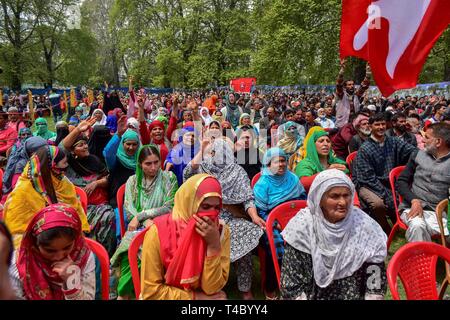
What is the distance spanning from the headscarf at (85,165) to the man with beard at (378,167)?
2.81m

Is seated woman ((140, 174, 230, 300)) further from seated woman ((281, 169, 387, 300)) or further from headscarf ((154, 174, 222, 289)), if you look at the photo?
seated woman ((281, 169, 387, 300))

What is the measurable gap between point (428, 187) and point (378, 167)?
2.55 ft

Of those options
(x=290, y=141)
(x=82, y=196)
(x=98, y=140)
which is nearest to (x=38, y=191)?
(x=82, y=196)

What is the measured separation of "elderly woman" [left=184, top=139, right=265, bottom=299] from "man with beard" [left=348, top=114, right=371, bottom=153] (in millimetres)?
2163

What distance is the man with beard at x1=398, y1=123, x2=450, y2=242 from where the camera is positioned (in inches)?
125

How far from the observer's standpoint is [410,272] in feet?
6.91

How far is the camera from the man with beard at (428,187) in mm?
3180

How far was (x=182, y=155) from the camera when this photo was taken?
4.61m

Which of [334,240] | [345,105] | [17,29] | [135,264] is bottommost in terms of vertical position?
[135,264]

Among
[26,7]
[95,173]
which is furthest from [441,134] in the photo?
[26,7]

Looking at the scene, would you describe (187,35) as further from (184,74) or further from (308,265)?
(308,265)

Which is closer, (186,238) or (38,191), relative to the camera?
(186,238)

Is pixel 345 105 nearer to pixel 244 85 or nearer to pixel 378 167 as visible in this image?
pixel 378 167

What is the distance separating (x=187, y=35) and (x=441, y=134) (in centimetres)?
2737
